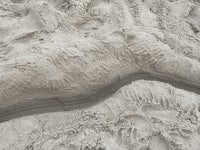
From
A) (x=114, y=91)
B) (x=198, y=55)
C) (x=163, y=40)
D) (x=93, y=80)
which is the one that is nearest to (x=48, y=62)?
(x=93, y=80)

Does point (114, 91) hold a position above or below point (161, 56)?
below

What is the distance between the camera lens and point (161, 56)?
4.98 ft

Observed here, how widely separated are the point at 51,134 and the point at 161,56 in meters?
0.55

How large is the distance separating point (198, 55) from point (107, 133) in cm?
56

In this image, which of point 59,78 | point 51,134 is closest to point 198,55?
point 59,78

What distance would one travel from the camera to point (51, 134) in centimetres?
133

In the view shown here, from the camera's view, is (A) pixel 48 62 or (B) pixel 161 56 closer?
(A) pixel 48 62

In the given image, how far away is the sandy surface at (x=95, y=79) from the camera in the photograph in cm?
130

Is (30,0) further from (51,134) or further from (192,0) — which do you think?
(192,0)

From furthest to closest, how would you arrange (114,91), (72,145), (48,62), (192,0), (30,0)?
(192,0) → (30,0) → (114,91) → (48,62) → (72,145)

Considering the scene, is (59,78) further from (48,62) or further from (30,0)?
(30,0)

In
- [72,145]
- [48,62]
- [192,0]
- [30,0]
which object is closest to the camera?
[72,145]

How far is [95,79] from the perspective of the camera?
4.77ft

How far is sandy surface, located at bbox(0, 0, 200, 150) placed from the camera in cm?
130
